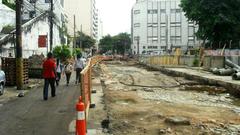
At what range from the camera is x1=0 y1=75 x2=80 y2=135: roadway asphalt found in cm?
1076

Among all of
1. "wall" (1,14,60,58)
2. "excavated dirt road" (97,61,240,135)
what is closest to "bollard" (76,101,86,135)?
"excavated dirt road" (97,61,240,135)

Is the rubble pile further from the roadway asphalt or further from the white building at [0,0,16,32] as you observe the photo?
the white building at [0,0,16,32]

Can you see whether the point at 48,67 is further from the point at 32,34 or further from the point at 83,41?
the point at 83,41

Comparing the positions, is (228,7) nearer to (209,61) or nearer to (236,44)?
(236,44)

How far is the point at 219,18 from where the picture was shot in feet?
168

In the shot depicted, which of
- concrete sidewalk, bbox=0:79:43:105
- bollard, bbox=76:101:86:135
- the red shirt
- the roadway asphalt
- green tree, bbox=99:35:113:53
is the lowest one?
concrete sidewalk, bbox=0:79:43:105

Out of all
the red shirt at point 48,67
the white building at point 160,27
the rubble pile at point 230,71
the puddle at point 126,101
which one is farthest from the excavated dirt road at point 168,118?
the white building at point 160,27

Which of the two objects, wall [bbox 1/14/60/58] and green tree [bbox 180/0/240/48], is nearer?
wall [bbox 1/14/60/58]

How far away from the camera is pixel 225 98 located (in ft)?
67.7

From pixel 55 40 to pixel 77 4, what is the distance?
350 ft

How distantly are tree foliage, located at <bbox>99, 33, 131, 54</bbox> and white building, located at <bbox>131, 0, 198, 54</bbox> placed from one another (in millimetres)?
18044

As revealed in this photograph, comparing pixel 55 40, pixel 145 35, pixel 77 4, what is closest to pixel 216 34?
pixel 55 40

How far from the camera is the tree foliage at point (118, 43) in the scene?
154 meters

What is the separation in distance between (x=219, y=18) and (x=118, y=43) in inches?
4084
